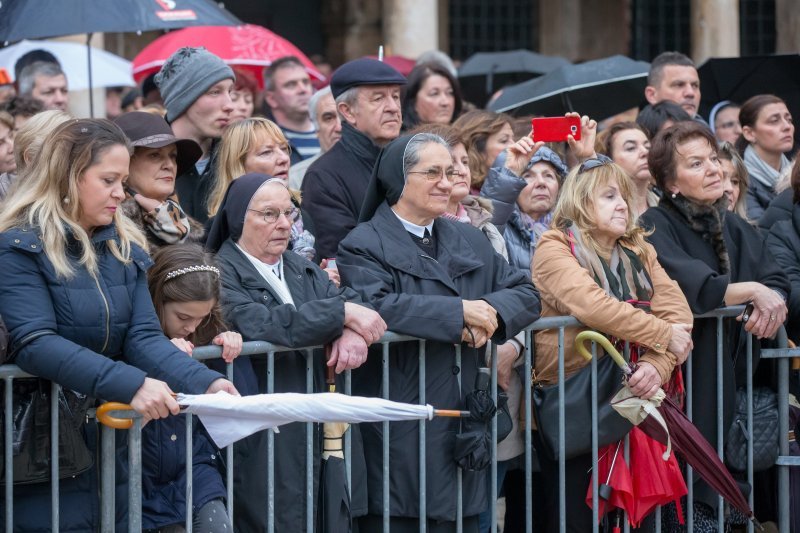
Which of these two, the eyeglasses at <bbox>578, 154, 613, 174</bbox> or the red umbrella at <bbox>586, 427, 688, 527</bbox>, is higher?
the eyeglasses at <bbox>578, 154, 613, 174</bbox>

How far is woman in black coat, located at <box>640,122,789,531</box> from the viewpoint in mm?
6051

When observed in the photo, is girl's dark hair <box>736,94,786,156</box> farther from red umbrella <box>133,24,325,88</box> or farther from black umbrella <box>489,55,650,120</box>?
red umbrella <box>133,24,325,88</box>

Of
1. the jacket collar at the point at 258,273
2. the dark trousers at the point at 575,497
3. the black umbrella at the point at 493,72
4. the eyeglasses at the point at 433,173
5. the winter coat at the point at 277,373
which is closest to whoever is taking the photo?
the winter coat at the point at 277,373

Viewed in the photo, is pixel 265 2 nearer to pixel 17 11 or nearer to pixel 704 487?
pixel 17 11

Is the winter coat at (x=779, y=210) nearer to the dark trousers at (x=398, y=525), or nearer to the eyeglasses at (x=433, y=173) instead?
the eyeglasses at (x=433, y=173)

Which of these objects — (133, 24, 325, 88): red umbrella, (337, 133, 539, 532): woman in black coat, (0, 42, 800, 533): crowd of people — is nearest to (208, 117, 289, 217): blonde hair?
(0, 42, 800, 533): crowd of people

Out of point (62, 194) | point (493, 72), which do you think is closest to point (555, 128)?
point (62, 194)

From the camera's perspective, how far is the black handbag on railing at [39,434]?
14.3 feet

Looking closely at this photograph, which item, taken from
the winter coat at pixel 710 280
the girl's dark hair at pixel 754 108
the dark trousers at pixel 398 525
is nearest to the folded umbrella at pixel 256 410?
the dark trousers at pixel 398 525

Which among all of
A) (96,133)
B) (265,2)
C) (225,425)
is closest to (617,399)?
(225,425)

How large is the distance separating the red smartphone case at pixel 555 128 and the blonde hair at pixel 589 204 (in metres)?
0.33

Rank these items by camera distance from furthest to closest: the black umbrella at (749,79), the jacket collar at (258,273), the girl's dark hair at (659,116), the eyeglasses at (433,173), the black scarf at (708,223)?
the black umbrella at (749,79), the girl's dark hair at (659,116), the black scarf at (708,223), the eyeglasses at (433,173), the jacket collar at (258,273)

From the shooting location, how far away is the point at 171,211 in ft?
17.7

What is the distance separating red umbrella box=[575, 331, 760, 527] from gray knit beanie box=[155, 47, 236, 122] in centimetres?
222
